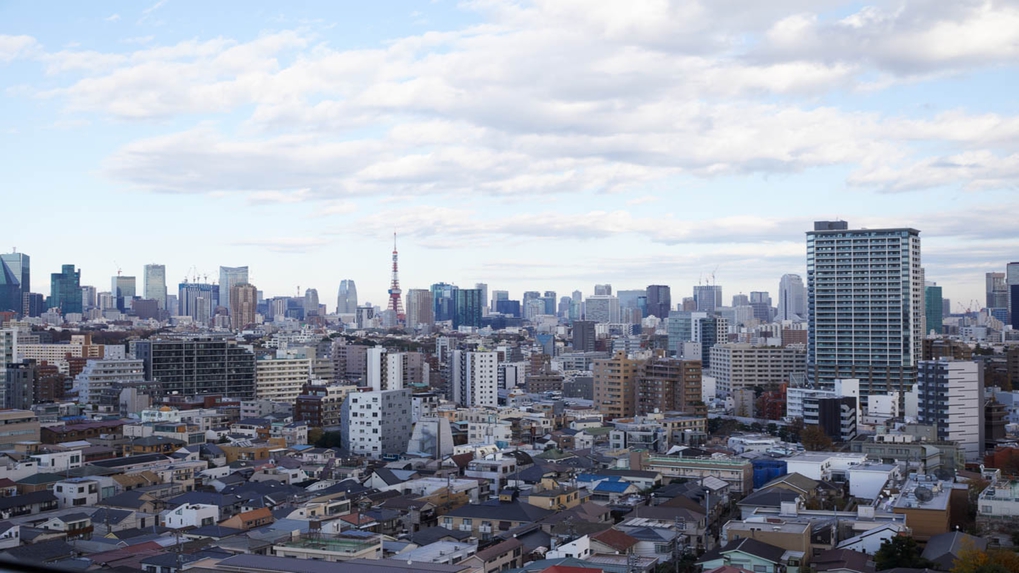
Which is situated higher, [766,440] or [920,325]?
[920,325]

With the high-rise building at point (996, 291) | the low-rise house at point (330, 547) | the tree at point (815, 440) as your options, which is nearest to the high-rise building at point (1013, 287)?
the high-rise building at point (996, 291)

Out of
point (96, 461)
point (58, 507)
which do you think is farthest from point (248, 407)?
point (58, 507)

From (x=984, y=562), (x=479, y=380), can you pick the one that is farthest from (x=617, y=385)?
(x=984, y=562)

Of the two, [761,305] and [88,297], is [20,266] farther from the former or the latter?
[761,305]

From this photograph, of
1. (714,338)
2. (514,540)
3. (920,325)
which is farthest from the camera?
(714,338)

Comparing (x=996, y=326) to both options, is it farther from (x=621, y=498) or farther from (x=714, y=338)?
(x=621, y=498)
